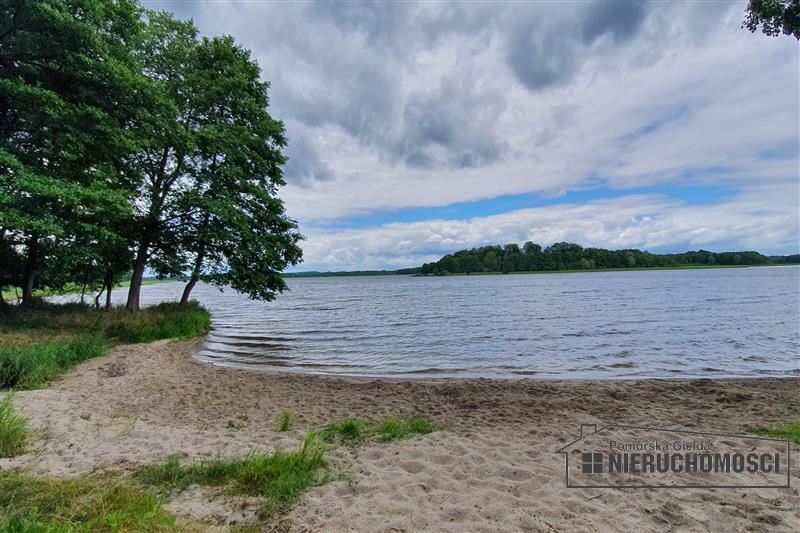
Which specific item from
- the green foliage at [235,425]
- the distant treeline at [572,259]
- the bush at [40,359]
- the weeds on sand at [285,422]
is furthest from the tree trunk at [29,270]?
the distant treeline at [572,259]

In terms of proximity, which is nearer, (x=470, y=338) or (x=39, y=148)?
(x=39, y=148)

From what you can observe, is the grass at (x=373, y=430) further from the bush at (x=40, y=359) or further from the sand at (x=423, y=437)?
the bush at (x=40, y=359)

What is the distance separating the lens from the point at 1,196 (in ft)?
35.7

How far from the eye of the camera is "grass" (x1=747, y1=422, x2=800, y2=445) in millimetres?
6141

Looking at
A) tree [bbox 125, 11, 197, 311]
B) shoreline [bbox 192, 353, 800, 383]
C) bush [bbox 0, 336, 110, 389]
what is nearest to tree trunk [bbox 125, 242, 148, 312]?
tree [bbox 125, 11, 197, 311]

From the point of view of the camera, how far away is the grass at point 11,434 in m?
5.08

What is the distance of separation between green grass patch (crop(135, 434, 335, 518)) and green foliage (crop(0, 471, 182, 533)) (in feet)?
1.34

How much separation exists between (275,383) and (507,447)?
757 centimetres

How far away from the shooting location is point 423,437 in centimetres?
636

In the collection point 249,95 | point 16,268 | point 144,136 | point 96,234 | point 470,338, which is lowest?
point 470,338

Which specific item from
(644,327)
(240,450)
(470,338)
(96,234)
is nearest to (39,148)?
(96,234)

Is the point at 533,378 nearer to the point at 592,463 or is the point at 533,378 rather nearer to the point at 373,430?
the point at 592,463

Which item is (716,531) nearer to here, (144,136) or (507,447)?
(507,447)

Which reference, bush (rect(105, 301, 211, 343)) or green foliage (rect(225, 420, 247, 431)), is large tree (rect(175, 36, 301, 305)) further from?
green foliage (rect(225, 420, 247, 431))
